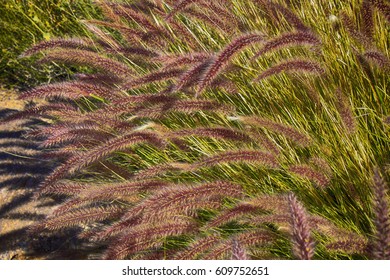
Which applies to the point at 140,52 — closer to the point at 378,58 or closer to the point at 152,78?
the point at 152,78

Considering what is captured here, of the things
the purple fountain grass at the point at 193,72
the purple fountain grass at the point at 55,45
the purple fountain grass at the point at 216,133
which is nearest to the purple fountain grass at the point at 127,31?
the purple fountain grass at the point at 55,45

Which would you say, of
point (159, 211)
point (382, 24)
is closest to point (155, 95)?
point (159, 211)

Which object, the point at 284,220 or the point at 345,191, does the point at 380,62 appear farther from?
the point at 284,220

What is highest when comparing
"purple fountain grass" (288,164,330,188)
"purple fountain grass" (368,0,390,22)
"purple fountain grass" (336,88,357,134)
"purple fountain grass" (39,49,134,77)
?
"purple fountain grass" (39,49,134,77)

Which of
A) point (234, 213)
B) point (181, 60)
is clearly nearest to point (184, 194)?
point (234, 213)

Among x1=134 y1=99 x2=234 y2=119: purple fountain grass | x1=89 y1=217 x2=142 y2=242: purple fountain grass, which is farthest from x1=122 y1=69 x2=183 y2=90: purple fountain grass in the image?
x1=89 y1=217 x2=142 y2=242: purple fountain grass

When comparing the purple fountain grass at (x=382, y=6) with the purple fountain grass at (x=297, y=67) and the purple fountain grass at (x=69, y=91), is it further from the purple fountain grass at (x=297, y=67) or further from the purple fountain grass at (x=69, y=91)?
the purple fountain grass at (x=69, y=91)

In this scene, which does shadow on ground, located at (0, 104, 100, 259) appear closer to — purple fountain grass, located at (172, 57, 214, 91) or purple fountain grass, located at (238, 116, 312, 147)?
purple fountain grass, located at (172, 57, 214, 91)
